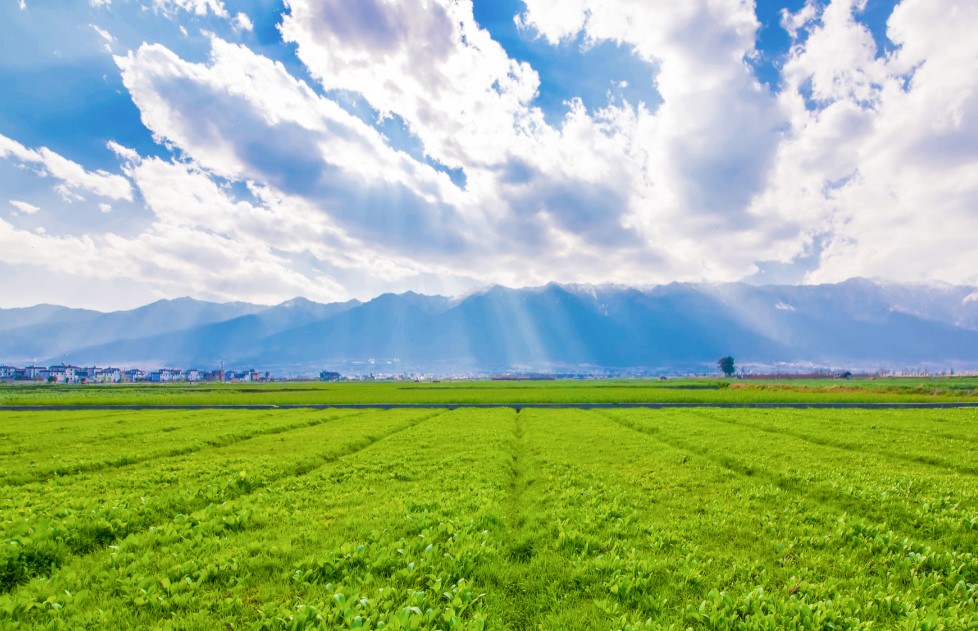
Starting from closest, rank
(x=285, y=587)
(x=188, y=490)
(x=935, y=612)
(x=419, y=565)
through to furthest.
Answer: (x=935, y=612) < (x=285, y=587) < (x=419, y=565) < (x=188, y=490)

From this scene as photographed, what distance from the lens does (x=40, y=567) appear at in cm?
883

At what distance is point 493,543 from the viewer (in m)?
9.74

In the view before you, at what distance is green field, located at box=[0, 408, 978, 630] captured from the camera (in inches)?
268

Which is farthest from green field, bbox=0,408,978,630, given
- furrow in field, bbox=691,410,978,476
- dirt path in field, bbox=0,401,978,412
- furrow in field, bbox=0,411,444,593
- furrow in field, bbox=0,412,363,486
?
dirt path in field, bbox=0,401,978,412

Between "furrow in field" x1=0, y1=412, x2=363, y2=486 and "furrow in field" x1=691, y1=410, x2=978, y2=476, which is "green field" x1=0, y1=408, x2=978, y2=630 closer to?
"furrow in field" x1=0, y1=412, x2=363, y2=486

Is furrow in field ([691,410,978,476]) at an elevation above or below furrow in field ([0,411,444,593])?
below

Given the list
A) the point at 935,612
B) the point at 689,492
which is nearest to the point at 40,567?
the point at 935,612

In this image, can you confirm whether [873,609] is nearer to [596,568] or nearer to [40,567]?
[596,568]

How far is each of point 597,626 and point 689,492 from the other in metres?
9.63

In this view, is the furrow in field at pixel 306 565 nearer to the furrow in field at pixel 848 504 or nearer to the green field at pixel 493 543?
the green field at pixel 493 543

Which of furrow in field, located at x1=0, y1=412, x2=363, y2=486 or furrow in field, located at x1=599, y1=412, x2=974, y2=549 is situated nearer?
furrow in field, located at x1=599, y1=412, x2=974, y2=549

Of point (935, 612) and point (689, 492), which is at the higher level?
point (935, 612)

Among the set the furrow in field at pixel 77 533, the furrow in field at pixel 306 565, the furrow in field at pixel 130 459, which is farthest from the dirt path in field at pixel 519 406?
the furrow in field at pixel 306 565

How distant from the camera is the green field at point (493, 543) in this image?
6.80 meters
